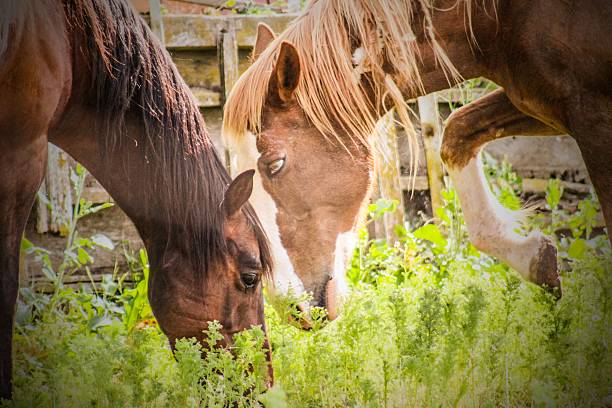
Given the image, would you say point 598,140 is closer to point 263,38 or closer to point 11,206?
point 263,38

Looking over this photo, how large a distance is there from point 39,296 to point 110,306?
326 millimetres

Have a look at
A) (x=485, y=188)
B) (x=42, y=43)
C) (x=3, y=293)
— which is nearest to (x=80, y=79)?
(x=42, y=43)

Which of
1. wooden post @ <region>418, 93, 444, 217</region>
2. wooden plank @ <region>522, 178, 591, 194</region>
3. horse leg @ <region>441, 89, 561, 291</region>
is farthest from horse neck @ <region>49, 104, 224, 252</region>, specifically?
wooden plank @ <region>522, 178, 591, 194</region>

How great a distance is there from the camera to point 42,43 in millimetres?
1815

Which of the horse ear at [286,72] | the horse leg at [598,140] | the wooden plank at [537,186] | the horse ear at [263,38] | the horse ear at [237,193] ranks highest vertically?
the horse ear at [263,38]

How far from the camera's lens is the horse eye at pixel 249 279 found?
7.21 feet

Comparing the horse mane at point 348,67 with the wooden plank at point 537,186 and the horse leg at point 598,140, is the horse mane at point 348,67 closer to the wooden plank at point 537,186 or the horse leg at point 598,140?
the horse leg at point 598,140

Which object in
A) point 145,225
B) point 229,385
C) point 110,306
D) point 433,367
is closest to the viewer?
point 229,385

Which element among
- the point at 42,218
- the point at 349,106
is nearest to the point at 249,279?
the point at 349,106

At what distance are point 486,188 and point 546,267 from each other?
0.45 metres

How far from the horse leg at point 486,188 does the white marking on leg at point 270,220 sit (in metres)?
0.88

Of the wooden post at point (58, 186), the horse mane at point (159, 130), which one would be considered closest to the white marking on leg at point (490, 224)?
the horse mane at point (159, 130)

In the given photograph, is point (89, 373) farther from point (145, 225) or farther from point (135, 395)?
point (145, 225)

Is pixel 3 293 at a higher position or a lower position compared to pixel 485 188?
lower
